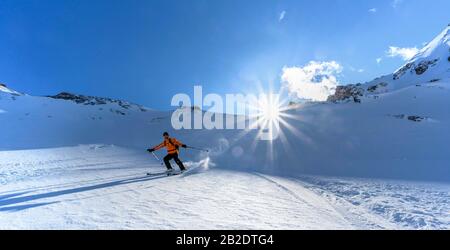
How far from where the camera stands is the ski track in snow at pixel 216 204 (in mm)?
5438

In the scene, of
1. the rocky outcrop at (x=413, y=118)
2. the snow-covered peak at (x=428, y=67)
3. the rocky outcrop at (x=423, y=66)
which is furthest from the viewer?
the rocky outcrop at (x=423, y=66)

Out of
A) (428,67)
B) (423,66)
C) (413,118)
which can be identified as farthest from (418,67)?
(413,118)

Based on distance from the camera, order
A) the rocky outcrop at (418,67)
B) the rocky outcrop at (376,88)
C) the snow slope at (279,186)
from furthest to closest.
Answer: the rocky outcrop at (418,67) < the rocky outcrop at (376,88) < the snow slope at (279,186)

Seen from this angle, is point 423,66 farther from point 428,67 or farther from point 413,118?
point 413,118

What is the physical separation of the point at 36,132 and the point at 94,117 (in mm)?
19687

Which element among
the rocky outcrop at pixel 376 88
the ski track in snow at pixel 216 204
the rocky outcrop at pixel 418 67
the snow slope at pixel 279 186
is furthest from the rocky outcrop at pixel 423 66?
the ski track in snow at pixel 216 204

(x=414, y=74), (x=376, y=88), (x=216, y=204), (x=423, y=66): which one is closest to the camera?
(x=216, y=204)

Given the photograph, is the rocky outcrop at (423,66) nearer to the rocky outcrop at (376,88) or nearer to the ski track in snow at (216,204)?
the rocky outcrop at (376,88)

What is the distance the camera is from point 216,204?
6.89m

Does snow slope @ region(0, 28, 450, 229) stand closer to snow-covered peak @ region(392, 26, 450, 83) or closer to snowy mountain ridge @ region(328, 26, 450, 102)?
snowy mountain ridge @ region(328, 26, 450, 102)

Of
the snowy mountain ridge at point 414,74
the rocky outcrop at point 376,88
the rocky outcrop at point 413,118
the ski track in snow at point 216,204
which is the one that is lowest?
the ski track in snow at point 216,204

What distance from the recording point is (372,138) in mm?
22281
